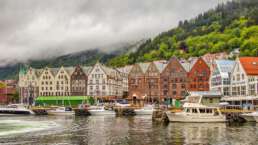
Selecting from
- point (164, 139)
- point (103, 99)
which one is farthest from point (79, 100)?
point (164, 139)

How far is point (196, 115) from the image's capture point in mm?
74750

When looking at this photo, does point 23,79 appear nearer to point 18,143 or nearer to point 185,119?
point 185,119

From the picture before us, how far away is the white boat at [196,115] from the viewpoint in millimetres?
74700

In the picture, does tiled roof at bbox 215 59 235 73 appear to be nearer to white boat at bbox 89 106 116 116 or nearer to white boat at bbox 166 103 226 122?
white boat at bbox 89 106 116 116

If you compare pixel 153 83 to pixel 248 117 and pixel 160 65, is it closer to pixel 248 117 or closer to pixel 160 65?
pixel 160 65

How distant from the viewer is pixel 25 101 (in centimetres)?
17400


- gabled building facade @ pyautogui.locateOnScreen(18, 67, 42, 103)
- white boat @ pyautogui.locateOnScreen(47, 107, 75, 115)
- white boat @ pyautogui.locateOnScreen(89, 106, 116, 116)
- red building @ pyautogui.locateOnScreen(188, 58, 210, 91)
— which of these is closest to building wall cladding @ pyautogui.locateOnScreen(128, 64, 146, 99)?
red building @ pyautogui.locateOnScreen(188, 58, 210, 91)

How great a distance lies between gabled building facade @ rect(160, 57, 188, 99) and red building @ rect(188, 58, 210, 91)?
2675 millimetres

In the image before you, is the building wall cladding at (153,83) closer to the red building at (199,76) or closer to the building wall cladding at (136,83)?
the building wall cladding at (136,83)

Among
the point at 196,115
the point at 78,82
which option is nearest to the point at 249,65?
the point at 196,115

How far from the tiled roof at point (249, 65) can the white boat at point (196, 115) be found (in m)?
30.4

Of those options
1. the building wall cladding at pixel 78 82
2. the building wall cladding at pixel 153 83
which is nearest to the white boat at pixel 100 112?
the building wall cladding at pixel 153 83

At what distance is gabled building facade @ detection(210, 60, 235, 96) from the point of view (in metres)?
115

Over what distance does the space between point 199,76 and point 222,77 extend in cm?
2700
